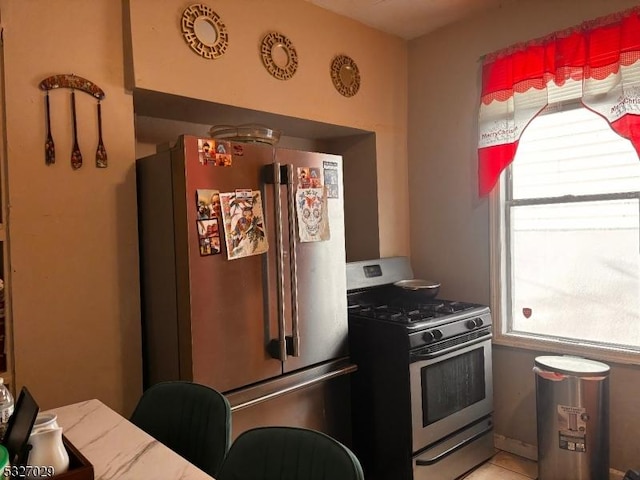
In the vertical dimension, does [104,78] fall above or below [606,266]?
above

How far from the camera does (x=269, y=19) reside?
2.53 m

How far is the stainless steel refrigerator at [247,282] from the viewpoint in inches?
75.5

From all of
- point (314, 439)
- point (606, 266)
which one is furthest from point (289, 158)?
point (606, 266)

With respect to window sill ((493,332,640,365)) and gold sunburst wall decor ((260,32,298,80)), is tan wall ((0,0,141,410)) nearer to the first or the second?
gold sunburst wall decor ((260,32,298,80))

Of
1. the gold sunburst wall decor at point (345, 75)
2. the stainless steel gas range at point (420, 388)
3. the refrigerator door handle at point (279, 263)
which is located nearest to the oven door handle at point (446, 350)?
the stainless steel gas range at point (420, 388)

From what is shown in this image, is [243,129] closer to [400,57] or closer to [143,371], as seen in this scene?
[143,371]

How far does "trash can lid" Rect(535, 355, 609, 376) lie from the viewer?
237cm

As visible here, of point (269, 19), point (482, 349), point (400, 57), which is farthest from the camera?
point (400, 57)

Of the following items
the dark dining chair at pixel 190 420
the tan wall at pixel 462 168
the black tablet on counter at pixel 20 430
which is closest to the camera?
the black tablet on counter at pixel 20 430

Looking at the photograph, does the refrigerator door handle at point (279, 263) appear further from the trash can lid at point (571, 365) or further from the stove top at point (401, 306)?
the trash can lid at point (571, 365)

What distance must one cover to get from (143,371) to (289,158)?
1.17m

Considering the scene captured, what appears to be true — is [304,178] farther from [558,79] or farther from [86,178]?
[558,79]

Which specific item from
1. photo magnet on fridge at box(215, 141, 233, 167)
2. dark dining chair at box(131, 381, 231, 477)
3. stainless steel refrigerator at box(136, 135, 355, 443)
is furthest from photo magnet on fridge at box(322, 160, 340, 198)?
dark dining chair at box(131, 381, 231, 477)

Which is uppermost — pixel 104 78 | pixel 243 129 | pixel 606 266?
pixel 104 78
